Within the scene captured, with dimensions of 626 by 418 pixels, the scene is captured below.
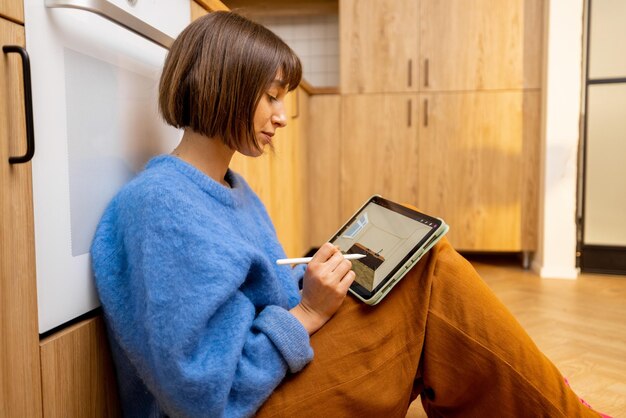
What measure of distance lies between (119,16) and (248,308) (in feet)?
1.44

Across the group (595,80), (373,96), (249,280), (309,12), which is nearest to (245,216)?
(249,280)

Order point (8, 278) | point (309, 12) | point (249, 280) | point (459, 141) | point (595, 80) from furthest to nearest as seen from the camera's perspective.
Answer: point (309, 12) < point (459, 141) < point (595, 80) < point (249, 280) < point (8, 278)

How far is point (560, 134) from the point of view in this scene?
2.46 metres

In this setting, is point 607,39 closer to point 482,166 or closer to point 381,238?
point 482,166

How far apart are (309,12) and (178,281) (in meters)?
2.69

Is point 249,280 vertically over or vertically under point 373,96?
under

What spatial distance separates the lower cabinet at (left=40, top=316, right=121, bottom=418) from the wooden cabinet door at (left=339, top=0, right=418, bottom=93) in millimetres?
2175

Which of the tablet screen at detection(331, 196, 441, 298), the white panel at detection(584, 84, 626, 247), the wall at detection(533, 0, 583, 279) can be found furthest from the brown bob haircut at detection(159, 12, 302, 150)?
the white panel at detection(584, 84, 626, 247)

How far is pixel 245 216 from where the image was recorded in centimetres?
84

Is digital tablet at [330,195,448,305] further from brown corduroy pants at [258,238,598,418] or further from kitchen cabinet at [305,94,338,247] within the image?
kitchen cabinet at [305,94,338,247]

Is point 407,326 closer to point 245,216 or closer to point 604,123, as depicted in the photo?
point 245,216

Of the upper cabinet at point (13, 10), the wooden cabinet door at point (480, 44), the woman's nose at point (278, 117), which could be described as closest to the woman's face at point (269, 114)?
the woman's nose at point (278, 117)

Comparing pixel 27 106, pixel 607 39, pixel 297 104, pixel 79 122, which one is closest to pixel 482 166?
pixel 607 39

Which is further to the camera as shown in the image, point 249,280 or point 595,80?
point 595,80
